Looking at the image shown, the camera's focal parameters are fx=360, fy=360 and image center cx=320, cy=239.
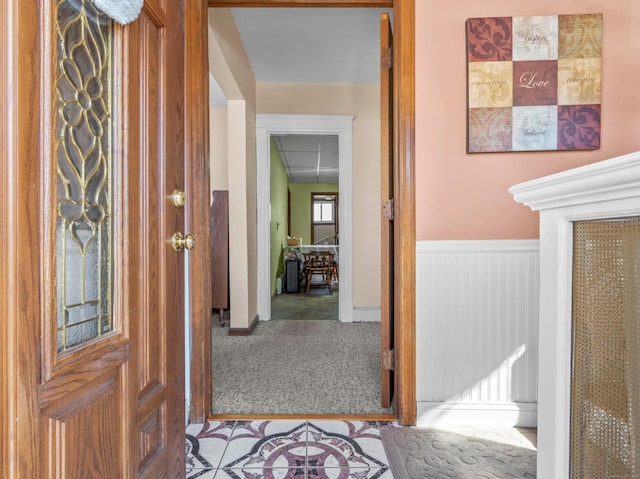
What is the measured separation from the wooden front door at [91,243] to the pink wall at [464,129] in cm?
108

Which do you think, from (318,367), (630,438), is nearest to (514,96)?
(630,438)

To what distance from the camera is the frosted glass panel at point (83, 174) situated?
0.68 meters

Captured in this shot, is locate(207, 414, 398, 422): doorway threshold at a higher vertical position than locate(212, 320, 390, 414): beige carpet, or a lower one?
higher

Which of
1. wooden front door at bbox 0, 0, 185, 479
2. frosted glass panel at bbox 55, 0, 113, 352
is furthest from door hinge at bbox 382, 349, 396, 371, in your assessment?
frosted glass panel at bbox 55, 0, 113, 352

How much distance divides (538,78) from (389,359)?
4.84ft

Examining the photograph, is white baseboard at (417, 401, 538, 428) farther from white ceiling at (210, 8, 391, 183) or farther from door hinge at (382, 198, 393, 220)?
white ceiling at (210, 8, 391, 183)

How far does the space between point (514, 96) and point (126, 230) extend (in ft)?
5.45

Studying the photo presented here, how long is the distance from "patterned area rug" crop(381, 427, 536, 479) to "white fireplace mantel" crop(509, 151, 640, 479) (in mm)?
685

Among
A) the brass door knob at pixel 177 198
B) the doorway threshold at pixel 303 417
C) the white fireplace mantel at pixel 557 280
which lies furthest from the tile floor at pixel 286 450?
the brass door knob at pixel 177 198

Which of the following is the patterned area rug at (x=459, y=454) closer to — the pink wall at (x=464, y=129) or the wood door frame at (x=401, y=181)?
the wood door frame at (x=401, y=181)

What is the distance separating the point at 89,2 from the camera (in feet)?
2.46

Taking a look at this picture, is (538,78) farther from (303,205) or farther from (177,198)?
(303,205)

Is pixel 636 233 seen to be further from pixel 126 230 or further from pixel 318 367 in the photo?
pixel 318 367

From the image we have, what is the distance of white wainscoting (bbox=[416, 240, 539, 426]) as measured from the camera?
1.65 meters
